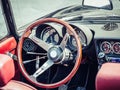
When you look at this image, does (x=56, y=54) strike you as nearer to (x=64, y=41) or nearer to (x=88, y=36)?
(x=64, y=41)

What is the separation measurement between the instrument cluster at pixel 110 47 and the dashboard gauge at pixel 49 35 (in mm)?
436

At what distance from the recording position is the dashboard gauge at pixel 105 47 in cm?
354

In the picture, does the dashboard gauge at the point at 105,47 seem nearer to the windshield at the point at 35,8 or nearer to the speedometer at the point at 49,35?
the speedometer at the point at 49,35

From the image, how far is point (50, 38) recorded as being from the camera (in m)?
3.70

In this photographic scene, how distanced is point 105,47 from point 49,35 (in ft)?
1.85

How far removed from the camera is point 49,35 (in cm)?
373

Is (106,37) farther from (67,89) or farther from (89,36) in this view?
(67,89)

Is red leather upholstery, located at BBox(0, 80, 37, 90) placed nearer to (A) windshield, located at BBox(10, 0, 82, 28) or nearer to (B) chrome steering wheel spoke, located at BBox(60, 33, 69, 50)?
(B) chrome steering wheel spoke, located at BBox(60, 33, 69, 50)

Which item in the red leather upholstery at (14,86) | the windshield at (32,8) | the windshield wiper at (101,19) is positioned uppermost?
the windshield at (32,8)

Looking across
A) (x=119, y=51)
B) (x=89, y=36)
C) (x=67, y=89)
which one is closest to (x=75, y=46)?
(x=89, y=36)

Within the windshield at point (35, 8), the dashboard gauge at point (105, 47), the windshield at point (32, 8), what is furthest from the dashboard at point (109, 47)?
the windshield at point (32, 8)

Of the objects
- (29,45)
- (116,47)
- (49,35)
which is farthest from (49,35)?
(116,47)

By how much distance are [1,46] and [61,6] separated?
3.11 feet

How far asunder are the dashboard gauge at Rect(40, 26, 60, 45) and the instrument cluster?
1.43ft
